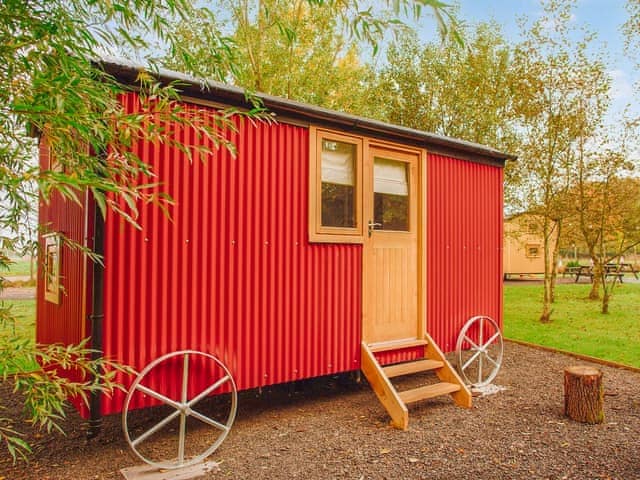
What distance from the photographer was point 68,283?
371 cm

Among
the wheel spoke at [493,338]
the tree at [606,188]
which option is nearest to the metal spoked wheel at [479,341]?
Result: the wheel spoke at [493,338]

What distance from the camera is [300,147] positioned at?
163 inches

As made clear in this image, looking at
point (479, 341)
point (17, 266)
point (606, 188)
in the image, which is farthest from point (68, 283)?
point (606, 188)

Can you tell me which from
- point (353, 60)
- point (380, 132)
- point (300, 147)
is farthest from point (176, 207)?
point (353, 60)

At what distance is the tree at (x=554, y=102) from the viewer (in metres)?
9.39

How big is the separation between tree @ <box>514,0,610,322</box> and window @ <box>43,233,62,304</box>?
29.9 feet

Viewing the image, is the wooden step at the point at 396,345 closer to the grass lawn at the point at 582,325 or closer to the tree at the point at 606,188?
the grass lawn at the point at 582,325

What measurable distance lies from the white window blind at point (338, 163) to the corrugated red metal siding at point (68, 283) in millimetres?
2099

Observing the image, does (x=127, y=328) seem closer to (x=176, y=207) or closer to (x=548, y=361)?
(x=176, y=207)

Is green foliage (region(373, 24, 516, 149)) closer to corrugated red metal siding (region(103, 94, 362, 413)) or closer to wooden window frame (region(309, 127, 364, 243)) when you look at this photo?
wooden window frame (region(309, 127, 364, 243))

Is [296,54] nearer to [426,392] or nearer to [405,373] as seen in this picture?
[405,373]

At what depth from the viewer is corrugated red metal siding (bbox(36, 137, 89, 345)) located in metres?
3.36

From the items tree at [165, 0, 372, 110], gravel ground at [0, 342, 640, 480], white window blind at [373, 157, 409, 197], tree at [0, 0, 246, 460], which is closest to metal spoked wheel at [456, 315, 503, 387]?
gravel ground at [0, 342, 640, 480]

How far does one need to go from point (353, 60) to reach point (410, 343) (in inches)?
401
